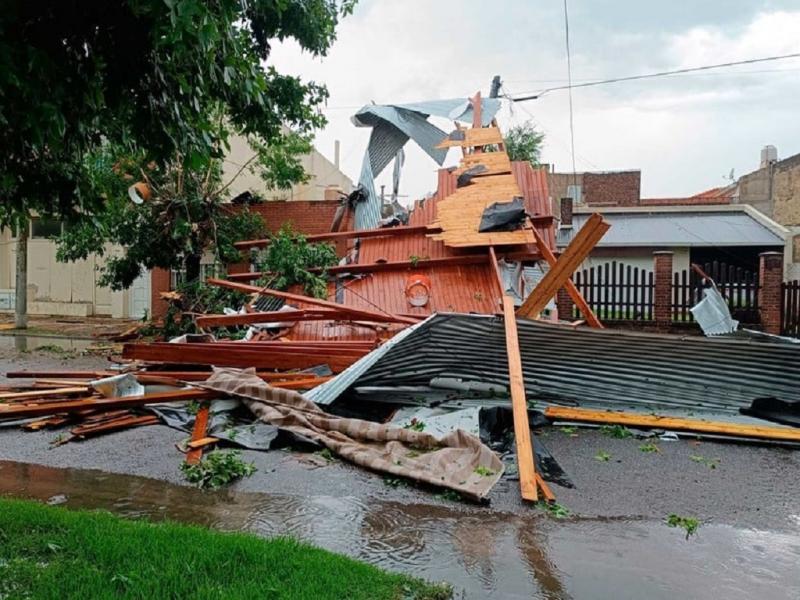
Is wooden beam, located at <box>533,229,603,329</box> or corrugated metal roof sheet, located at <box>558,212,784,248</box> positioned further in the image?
corrugated metal roof sheet, located at <box>558,212,784,248</box>

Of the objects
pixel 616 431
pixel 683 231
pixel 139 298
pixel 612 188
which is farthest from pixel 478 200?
pixel 612 188

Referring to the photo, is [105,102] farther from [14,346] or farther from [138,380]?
[14,346]

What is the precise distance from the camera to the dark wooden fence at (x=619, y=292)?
1471cm

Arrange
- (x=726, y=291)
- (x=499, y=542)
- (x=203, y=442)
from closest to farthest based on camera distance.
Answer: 1. (x=499, y=542)
2. (x=203, y=442)
3. (x=726, y=291)

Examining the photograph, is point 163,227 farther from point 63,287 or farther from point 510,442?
point 63,287

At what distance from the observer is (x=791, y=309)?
13930 mm

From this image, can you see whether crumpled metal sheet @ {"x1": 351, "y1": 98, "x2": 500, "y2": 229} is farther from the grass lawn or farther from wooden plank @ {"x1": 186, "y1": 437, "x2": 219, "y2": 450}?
the grass lawn

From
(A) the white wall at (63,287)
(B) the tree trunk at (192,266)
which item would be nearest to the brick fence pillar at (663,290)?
(B) the tree trunk at (192,266)

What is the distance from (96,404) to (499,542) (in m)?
5.05

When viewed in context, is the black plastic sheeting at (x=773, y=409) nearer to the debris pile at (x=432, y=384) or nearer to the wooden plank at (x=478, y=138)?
the debris pile at (x=432, y=384)

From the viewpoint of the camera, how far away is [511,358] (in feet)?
20.6

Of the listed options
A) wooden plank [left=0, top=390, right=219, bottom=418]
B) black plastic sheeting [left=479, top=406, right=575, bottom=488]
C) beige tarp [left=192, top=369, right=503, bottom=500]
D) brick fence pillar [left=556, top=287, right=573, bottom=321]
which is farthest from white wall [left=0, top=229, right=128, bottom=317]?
black plastic sheeting [left=479, top=406, right=575, bottom=488]

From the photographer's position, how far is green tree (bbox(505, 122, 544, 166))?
867 inches

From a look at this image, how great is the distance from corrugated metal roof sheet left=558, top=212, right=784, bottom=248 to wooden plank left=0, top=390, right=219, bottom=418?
16.1 metres
